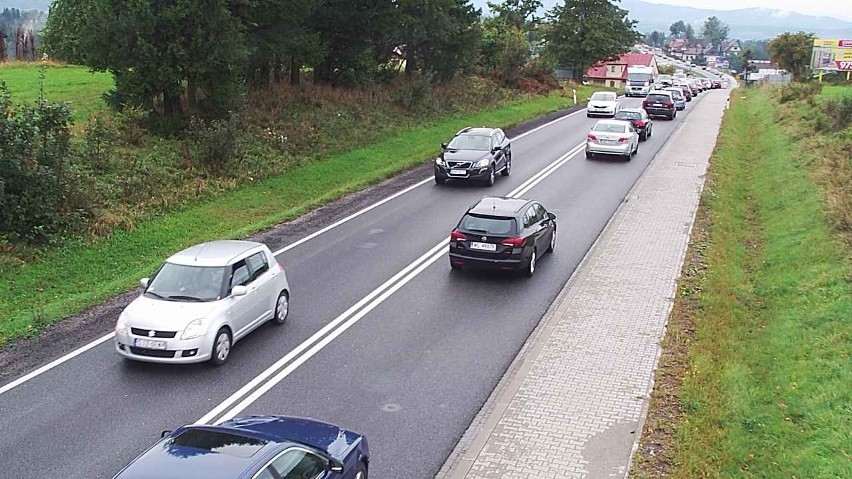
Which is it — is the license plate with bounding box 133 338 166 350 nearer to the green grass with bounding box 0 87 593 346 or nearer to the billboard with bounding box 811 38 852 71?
the green grass with bounding box 0 87 593 346

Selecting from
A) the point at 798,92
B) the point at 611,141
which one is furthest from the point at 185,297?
the point at 798,92

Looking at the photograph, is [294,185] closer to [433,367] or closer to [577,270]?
[577,270]

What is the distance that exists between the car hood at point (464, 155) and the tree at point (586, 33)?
160 ft

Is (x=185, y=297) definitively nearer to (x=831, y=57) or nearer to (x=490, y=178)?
(x=490, y=178)

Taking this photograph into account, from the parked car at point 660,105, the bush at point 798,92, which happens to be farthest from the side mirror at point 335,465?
the bush at point 798,92

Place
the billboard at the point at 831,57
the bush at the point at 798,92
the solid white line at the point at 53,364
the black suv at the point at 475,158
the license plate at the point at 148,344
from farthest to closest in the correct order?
the billboard at the point at 831,57 → the bush at the point at 798,92 → the black suv at the point at 475,158 → the license plate at the point at 148,344 → the solid white line at the point at 53,364

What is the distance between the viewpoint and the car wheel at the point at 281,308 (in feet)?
39.9

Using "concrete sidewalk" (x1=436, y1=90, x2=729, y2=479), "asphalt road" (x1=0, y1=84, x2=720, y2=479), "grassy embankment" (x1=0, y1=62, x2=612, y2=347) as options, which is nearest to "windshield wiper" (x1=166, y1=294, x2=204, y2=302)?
"asphalt road" (x1=0, y1=84, x2=720, y2=479)

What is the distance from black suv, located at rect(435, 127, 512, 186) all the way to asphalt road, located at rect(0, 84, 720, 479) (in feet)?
20.2

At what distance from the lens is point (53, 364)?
35.0 ft

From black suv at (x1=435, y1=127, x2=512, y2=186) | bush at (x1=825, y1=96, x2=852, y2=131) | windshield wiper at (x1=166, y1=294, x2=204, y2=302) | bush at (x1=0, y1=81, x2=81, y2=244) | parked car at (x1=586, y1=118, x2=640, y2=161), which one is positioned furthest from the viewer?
bush at (x1=825, y1=96, x2=852, y2=131)

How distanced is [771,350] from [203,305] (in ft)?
26.8

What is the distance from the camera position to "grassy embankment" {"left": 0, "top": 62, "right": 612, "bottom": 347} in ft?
45.9

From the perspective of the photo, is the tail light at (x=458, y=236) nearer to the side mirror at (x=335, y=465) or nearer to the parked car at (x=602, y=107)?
the side mirror at (x=335, y=465)
